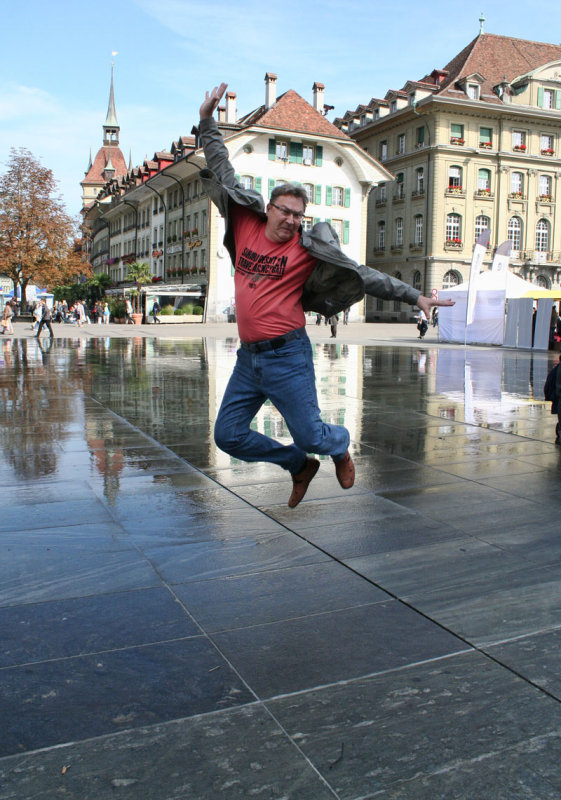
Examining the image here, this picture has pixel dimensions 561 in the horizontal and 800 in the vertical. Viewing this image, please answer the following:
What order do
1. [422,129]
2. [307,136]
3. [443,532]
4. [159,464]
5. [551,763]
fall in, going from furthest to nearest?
[422,129], [307,136], [159,464], [443,532], [551,763]

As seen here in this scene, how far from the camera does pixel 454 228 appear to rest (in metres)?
62.4

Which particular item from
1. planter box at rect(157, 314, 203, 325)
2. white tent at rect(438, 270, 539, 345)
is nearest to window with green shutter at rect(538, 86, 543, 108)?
planter box at rect(157, 314, 203, 325)

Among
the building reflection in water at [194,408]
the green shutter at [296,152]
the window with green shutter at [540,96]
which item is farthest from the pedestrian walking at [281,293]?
the window with green shutter at [540,96]

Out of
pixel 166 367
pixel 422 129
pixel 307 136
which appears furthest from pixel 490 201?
pixel 166 367

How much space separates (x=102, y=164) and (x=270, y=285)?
133 meters

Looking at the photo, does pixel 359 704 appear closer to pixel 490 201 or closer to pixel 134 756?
pixel 134 756

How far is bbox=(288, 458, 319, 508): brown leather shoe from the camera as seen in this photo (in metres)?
4.53

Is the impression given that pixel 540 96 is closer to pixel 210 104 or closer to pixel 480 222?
pixel 480 222

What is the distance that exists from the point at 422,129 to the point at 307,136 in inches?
457

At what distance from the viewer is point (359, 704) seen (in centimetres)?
247

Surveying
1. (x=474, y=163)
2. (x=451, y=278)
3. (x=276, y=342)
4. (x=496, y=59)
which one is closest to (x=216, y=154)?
(x=276, y=342)

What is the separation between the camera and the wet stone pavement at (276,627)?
2.15m

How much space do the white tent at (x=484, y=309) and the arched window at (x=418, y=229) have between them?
33.7 metres

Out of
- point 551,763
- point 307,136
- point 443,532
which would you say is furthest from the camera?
point 307,136
